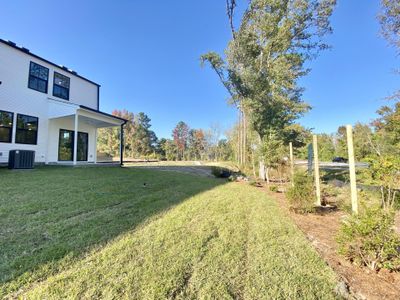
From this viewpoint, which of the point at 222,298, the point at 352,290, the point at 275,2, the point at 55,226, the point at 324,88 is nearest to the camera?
the point at 222,298

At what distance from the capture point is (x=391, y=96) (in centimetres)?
836

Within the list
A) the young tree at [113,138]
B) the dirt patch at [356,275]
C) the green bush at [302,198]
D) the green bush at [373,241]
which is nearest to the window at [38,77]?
the green bush at [302,198]

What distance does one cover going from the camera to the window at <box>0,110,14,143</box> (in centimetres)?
864

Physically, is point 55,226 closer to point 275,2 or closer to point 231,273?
point 231,273

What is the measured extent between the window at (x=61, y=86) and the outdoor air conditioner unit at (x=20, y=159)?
14.5 ft

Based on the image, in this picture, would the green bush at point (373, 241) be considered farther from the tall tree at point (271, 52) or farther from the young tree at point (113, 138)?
the young tree at point (113, 138)

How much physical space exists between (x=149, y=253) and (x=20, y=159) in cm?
905

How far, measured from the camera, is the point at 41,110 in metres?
10.1

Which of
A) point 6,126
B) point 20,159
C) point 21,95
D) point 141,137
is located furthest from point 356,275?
point 141,137

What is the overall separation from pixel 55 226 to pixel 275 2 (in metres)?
12.3

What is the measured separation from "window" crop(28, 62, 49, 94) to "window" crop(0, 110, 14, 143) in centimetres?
182

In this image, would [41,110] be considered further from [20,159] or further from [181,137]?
[181,137]

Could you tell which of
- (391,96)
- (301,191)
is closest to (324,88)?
(391,96)

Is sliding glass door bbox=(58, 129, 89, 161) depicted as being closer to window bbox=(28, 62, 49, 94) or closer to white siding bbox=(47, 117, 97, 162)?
white siding bbox=(47, 117, 97, 162)
